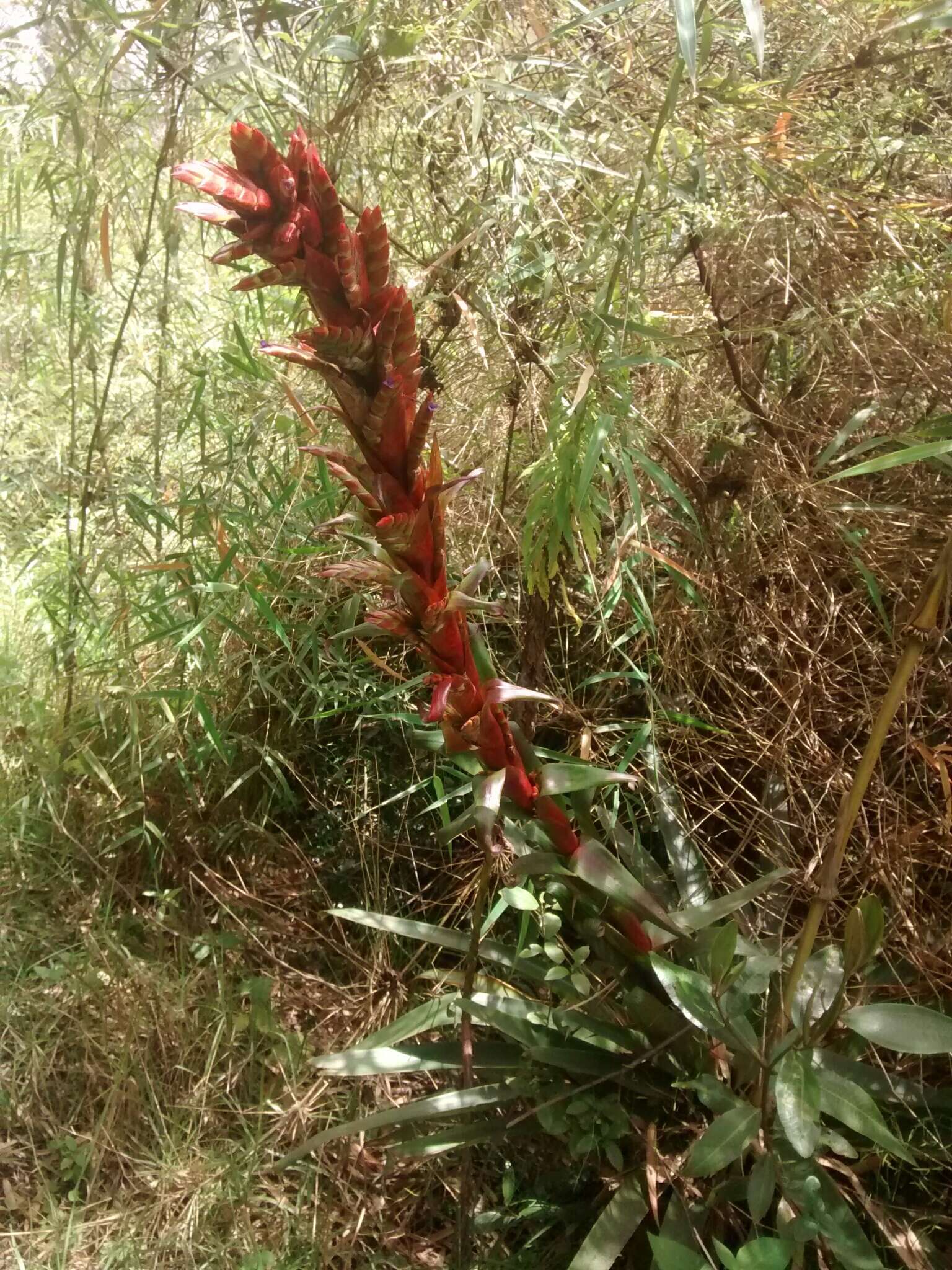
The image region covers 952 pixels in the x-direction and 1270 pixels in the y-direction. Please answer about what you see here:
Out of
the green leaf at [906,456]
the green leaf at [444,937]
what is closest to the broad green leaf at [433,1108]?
the green leaf at [444,937]

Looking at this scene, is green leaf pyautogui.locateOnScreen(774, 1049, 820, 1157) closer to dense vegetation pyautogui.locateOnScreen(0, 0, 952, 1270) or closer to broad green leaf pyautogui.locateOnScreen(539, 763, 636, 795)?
dense vegetation pyautogui.locateOnScreen(0, 0, 952, 1270)

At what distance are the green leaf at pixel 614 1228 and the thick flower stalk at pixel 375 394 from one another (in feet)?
1.63

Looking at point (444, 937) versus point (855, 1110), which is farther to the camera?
point (444, 937)

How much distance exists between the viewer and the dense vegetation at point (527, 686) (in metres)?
1.05

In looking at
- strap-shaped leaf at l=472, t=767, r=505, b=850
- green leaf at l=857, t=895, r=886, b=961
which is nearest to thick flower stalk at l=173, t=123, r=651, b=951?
strap-shaped leaf at l=472, t=767, r=505, b=850

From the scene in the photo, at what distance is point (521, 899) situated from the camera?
→ 1.13 metres

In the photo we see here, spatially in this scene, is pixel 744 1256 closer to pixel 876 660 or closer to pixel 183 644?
pixel 876 660

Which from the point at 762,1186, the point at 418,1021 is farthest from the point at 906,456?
the point at 418,1021

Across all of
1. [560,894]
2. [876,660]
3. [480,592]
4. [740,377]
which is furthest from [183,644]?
[876,660]

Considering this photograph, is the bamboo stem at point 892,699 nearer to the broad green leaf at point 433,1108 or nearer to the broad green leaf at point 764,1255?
the broad green leaf at point 764,1255

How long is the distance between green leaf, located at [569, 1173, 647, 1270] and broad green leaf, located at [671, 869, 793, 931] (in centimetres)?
29

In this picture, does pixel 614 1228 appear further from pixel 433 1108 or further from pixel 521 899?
pixel 521 899

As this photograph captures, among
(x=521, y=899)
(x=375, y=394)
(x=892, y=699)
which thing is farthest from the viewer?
(x=521, y=899)

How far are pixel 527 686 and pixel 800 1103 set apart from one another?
0.62 meters
